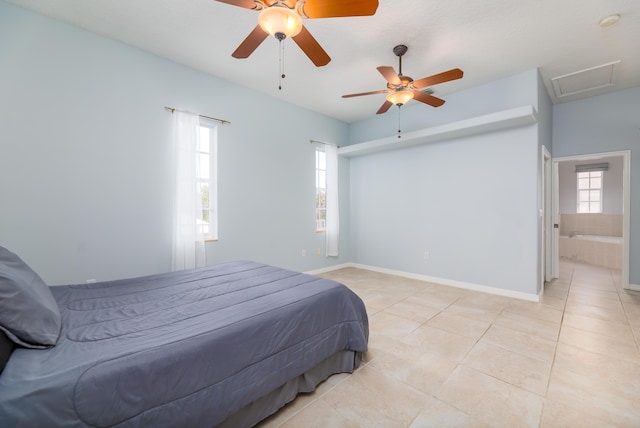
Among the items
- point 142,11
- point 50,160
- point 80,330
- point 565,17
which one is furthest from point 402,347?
point 142,11

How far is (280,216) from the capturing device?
177 inches

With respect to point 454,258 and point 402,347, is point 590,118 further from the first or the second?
point 402,347

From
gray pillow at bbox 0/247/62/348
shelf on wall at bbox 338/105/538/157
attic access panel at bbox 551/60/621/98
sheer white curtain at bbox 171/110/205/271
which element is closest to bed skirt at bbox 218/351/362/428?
gray pillow at bbox 0/247/62/348

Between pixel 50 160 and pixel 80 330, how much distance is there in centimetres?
219

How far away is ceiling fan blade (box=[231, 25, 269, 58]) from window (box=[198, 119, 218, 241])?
180 centimetres

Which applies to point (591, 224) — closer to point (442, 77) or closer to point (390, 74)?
point (442, 77)

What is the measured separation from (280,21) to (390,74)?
1342 mm

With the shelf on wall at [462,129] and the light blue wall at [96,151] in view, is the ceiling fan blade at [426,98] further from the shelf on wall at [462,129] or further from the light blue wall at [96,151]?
the light blue wall at [96,151]

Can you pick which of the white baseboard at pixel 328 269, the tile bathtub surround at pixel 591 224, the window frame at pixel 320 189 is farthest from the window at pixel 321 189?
the tile bathtub surround at pixel 591 224

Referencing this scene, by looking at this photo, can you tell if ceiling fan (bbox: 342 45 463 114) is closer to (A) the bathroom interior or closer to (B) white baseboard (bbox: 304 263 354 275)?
(B) white baseboard (bbox: 304 263 354 275)

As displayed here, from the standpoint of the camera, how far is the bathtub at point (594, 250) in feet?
18.4

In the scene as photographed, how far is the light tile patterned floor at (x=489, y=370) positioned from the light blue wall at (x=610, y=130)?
131cm

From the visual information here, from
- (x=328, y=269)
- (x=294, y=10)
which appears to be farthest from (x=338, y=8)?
(x=328, y=269)

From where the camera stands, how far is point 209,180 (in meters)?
3.76
